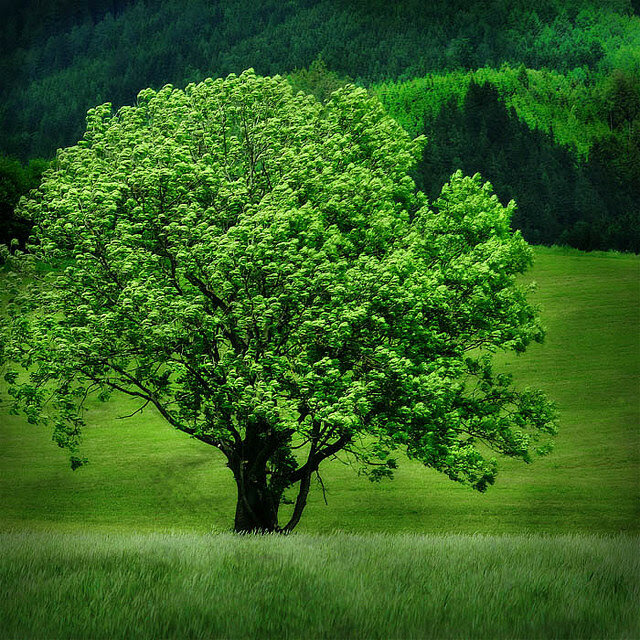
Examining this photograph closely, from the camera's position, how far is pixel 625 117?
8412 centimetres

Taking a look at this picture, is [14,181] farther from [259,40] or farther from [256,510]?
[256,510]

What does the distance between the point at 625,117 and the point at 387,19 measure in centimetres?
4622

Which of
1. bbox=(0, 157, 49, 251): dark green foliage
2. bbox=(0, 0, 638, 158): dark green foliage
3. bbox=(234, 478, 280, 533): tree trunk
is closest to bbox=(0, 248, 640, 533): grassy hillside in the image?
bbox=(234, 478, 280, 533): tree trunk

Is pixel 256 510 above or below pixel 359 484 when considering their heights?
above

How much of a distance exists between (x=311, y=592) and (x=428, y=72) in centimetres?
6280

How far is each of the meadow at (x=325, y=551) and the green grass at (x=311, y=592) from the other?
4cm

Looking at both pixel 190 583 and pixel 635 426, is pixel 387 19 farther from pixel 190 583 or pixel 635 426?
pixel 190 583

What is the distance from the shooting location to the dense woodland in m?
45.7

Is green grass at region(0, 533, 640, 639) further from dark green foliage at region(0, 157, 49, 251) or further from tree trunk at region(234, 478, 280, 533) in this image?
dark green foliage at region(0, 157, 49, 251)

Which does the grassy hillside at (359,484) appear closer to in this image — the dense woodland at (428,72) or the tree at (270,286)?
the tree at (270,286)

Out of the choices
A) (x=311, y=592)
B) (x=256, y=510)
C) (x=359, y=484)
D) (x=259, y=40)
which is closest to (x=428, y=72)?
(x=259, y=40)

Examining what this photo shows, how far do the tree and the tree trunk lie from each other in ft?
0.22

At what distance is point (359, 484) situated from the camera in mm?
39156

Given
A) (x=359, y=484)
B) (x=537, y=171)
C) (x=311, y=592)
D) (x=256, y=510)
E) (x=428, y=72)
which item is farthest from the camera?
(x=537, y=171)
